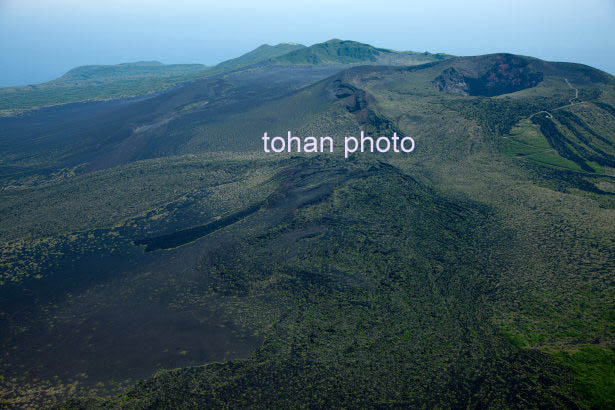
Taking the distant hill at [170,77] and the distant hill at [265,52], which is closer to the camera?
the distant hill at [170,77]

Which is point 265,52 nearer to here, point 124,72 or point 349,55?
point 349,55

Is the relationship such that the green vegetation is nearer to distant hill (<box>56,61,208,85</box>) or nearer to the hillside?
the hillside

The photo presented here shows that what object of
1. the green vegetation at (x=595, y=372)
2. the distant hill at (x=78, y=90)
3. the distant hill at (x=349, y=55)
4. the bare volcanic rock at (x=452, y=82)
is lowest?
the green vegetation at (x=595, y=372)

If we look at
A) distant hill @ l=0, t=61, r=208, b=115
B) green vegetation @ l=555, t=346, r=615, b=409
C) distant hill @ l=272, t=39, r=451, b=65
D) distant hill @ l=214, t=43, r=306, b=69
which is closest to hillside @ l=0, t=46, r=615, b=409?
green vegetation @ l=555, t=346, r=615, b=409

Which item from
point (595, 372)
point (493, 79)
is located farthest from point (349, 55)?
point (595, 372)

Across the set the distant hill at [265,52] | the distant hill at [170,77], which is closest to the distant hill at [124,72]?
the distant hill at [170,77]

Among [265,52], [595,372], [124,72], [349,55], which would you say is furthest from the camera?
[124,72]

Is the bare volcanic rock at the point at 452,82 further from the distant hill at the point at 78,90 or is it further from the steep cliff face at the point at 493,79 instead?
the distant hill at the point at 78,90
